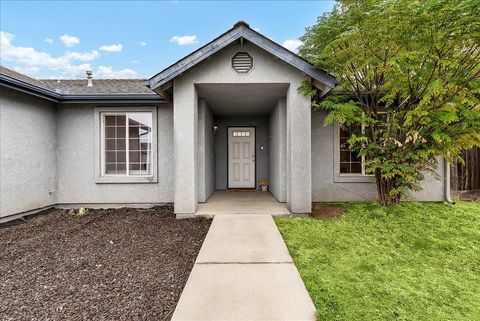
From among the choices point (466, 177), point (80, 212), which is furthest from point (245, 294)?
point (466, 177)

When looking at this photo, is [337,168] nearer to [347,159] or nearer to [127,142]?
[347,159]

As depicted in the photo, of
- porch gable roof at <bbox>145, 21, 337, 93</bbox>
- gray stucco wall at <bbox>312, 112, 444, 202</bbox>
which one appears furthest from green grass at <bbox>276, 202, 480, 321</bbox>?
porch gable roof at <bbox>145, 21, 337, 93</bbox>

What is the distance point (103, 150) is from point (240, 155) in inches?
193

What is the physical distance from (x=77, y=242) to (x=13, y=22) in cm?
1391

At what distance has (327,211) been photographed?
6316 mm

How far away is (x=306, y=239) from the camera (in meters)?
4.46

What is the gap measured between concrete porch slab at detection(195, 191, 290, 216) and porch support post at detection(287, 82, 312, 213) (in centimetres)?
53

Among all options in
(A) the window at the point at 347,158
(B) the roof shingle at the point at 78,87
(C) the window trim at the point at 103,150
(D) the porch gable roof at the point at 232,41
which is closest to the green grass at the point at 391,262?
(A) the window at the point at 347,158

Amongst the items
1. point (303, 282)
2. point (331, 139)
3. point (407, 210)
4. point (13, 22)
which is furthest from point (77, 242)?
point (13, 22)

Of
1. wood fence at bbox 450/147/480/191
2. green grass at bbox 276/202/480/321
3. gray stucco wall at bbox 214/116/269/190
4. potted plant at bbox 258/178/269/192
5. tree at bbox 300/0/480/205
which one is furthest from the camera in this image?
gray stucco wall at bbox 214/116/269/190

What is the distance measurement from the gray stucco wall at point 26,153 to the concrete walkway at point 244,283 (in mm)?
5027

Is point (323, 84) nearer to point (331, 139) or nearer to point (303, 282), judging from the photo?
point (331, 139)

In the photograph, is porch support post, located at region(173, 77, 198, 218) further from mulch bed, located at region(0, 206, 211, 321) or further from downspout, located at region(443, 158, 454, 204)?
downspout, located at region(443, 158, 454, 204)

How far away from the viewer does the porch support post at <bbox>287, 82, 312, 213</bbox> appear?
572 cm
